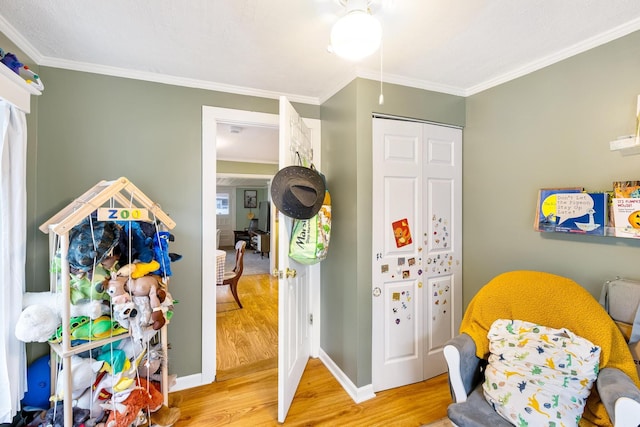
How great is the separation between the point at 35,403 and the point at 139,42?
84.1 inches

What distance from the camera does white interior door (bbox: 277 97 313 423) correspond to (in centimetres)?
176

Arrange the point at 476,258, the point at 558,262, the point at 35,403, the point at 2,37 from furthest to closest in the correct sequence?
the point at 476,258 < the point at 558,262 < the point at 35,403 < the point at 2,37

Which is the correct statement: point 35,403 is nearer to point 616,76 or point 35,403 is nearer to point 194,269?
point 194,269

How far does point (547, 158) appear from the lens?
186 centimetres

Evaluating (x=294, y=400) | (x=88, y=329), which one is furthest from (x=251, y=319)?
(x=88, y=329)

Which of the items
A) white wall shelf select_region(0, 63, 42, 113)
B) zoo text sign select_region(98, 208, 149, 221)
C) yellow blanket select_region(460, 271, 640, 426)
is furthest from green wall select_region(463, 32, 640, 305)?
white wall shelf select_region(0, 63, 42, 113)

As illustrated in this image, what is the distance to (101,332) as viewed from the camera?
5.00 feet

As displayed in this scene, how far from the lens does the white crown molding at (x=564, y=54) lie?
4.90 feet

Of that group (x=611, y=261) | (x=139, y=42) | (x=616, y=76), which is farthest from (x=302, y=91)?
(x=611, y=261)

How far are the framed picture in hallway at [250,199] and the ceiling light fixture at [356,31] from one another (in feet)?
28.6

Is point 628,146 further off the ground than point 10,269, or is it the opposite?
point 628,146

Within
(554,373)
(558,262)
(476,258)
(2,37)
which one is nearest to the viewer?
(554,373)

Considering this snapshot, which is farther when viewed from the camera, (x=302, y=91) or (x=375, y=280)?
(x=302, y=91)

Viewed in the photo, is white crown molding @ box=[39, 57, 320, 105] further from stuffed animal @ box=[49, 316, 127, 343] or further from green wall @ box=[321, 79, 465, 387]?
stuffed animal @ box=[49, 316, 127, 343]
